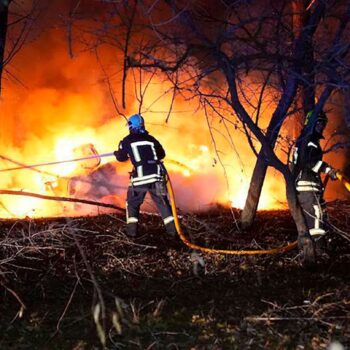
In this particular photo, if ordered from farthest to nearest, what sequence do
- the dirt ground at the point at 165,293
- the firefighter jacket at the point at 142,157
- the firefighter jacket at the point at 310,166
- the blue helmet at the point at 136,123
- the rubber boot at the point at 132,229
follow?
the blue helmet at the point at 136,123
the firefighter jacket at the point at 142,157
the rubber boot at the point at 132,229
the firefighter jacket at the point at 310,166
the dirt ground at the point at 165,293

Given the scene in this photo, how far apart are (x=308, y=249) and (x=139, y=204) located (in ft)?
8.26

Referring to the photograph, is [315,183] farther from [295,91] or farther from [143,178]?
[143,178]

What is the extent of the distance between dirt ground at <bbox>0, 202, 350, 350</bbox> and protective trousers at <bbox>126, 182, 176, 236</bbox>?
0.51ft

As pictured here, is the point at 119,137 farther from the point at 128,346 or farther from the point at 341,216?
the point at 128,346

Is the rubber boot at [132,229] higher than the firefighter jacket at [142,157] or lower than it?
lower

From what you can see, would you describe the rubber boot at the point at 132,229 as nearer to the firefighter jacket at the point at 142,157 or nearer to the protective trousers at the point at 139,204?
the protective trousers at the point at 139,204

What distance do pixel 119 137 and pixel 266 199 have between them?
11.6 ft

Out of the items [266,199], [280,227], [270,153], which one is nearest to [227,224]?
[280,227]

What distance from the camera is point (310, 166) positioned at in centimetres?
601

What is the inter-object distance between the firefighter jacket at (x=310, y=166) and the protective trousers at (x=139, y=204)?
6.02ft

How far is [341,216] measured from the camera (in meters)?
8.06

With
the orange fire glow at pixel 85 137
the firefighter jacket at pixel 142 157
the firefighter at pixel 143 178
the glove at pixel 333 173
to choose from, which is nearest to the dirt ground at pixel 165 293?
the firefighter at pixel 143 178

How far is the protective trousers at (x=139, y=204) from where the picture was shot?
6762mm

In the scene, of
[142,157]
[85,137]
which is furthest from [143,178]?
[85,137]
